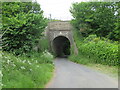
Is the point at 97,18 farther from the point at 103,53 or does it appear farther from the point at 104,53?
the point at 104,53

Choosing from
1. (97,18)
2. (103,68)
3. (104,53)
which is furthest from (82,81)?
(97,18)

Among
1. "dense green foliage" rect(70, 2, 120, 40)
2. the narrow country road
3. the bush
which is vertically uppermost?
"dense green foliage" rect(70, 2, 120, 40)

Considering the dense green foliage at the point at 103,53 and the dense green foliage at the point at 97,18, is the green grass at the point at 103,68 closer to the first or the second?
the dense green foliage at the point at 103,53

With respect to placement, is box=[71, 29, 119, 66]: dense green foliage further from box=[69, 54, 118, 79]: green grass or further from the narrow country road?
the narrow country road

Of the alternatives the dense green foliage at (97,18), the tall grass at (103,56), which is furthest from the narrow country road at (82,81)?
the dense green foliage at (97,18)

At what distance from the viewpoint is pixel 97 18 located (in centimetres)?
1959

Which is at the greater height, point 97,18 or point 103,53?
point 97,18

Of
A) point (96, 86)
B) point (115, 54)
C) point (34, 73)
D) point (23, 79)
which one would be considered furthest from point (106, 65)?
point (23, 79)

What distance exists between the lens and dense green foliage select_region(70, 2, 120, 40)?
19.4 metres

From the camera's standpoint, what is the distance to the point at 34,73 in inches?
265

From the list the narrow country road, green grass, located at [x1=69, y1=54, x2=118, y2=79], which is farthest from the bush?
the narrow country road

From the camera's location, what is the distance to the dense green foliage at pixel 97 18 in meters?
19.4

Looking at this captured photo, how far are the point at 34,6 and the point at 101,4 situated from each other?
9.11m

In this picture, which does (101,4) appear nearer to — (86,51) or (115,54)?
(86,51)
